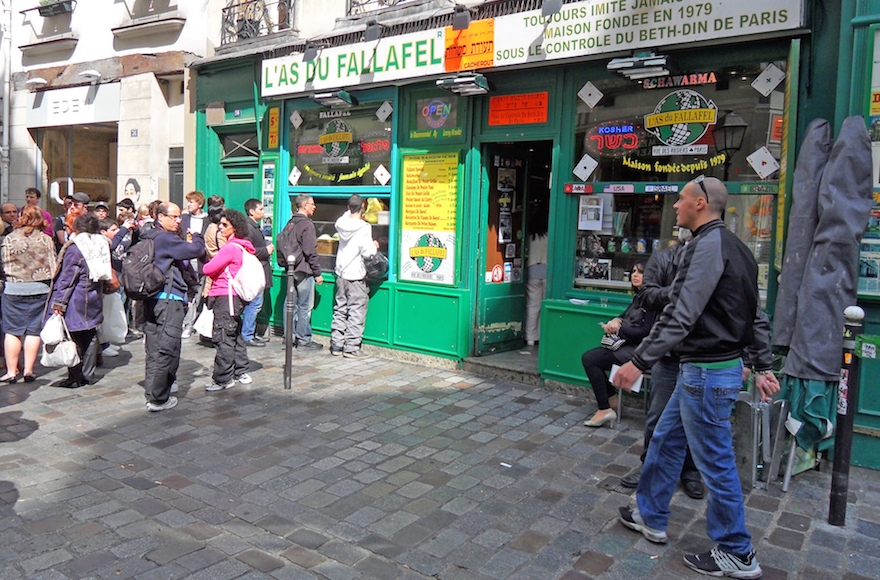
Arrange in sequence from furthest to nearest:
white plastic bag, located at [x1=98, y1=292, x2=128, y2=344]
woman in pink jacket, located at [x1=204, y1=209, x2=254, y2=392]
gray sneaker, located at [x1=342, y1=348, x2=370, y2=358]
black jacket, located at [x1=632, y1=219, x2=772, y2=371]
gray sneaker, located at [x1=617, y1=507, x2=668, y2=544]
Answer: gray sneaker, located at [x1=342, y1=348, x2=370, y2=358]
white plastic bag, located at [x1=98, y1=292, x2=128, y2=344]
woman in pink jacket, located at [x1=204, y1=209, x2=254, y2=392]
gray sneaker, located at [x1=617, y1=507, x2=668, y2=544]
black jacket, located at [x1=632, y1=219, x2=772, y2=371]

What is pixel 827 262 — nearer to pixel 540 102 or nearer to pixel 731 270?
pixel 731 270

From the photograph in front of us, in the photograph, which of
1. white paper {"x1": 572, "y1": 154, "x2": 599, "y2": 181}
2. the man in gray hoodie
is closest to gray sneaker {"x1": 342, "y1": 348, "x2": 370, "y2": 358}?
the man in gray hoodie

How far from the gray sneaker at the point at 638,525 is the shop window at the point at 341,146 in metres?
5.42

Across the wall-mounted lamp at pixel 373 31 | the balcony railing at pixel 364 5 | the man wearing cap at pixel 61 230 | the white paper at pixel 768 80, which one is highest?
the balcony railing at pixel 364 5

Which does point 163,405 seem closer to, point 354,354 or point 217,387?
point 217,387

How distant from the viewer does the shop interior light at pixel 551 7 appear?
6.61 meters

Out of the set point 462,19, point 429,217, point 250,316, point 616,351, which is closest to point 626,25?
point 462,19

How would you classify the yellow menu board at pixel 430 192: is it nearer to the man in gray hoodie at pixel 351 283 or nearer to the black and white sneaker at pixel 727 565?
the man in gray hoodie at pixel 351 283

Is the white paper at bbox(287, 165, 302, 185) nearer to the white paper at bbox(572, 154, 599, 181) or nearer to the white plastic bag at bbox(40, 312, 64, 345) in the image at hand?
the white plastic bag at bbox(40, 312, 64, 345)

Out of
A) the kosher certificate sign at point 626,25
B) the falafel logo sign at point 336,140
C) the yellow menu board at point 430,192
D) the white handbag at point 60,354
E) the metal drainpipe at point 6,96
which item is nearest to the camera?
the kosher certificate sign at point 626,25

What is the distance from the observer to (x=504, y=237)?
8.18 m

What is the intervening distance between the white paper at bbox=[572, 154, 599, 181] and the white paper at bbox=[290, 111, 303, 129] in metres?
4.29

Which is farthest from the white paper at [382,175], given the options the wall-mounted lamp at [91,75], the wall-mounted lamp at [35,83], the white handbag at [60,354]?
the wall-mounted lamp at [35,83]

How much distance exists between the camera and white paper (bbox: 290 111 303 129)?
9586 mm
